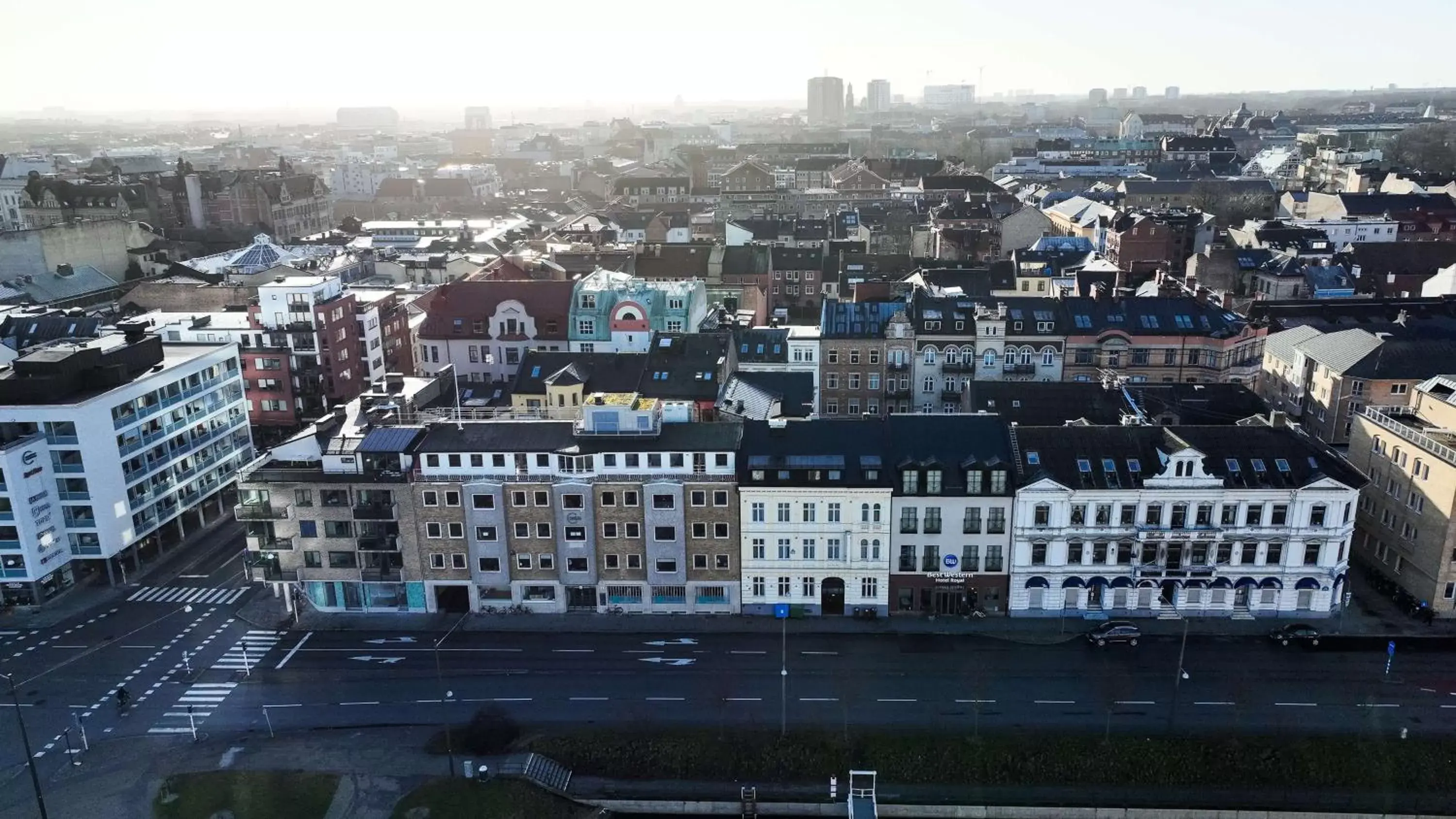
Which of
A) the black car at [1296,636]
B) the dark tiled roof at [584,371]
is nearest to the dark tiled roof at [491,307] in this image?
the dark tiled roof at [584,371]

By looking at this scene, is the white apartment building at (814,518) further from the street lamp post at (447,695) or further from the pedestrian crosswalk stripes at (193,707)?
the pedestrian crosswalk stripes at (193,707)

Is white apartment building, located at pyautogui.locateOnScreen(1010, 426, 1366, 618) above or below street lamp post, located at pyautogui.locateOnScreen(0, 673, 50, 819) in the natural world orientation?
above

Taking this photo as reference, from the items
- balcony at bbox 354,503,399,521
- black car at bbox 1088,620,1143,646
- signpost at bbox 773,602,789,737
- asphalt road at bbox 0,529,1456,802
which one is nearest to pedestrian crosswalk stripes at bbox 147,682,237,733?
asphalt road at bbox 0,529,1456,802

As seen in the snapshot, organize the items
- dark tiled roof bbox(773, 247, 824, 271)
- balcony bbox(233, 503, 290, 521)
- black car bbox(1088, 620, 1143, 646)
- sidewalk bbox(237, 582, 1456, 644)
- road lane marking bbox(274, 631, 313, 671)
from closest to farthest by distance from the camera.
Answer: black car bbox(1088, 620, 1143, 646) < road lane marking bbox(274, 631, 313, 671) < sidewalk bbox(237, 582, 1456, 644) < balcony bbox(233, 503, 290, 521) < dark tiled roof bbox(773, 247, 824, 271)

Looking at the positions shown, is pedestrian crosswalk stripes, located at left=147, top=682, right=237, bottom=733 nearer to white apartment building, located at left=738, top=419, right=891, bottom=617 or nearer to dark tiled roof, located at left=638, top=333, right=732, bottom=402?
white apartment building, located at left=738, top=419, right=891, bottom=617

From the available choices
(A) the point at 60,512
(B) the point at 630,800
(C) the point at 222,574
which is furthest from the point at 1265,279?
(A) the point at 60,512

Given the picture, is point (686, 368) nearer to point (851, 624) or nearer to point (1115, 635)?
point (851, 624)

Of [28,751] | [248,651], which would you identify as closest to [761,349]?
[248,651]
